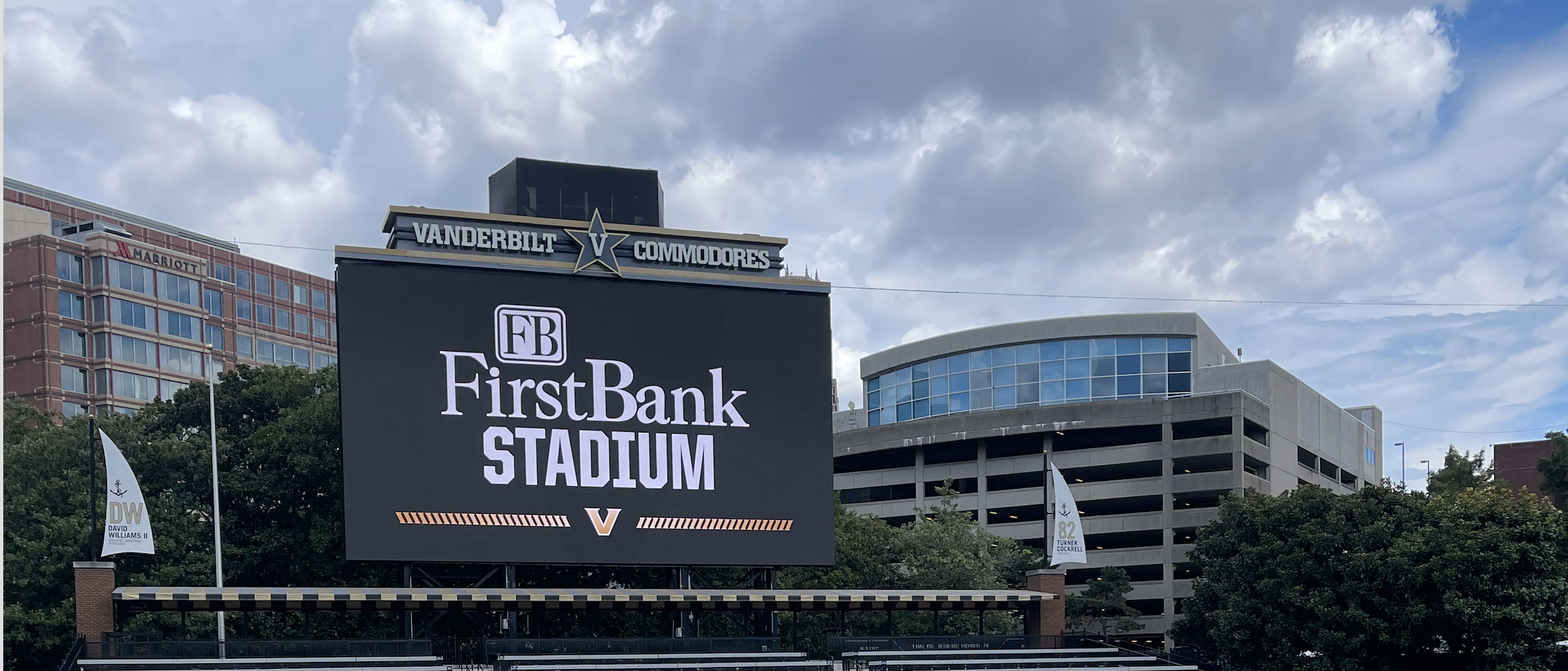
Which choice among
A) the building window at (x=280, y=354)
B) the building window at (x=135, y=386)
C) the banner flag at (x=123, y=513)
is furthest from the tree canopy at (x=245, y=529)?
the building window at (x=280, y=354)

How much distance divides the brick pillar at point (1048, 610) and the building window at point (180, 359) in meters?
69.6

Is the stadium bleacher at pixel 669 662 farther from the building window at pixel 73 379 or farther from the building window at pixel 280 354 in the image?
the building window at pixel 280 354

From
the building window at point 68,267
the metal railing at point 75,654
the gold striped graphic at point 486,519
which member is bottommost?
the metal railing at point 75,654

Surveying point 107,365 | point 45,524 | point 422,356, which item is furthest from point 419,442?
point 107,365

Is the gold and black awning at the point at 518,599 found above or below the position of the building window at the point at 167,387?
below

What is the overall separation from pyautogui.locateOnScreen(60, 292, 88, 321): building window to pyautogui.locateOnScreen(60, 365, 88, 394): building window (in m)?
3.03

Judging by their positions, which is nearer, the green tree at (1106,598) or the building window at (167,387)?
the green tree at (1106,598)

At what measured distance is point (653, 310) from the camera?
36781 mm

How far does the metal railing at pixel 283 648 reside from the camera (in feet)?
104

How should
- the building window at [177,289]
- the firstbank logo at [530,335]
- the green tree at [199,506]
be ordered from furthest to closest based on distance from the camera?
the building window at [177,289]
the green tree at [199,506]
the firstbank logo at [530,335]

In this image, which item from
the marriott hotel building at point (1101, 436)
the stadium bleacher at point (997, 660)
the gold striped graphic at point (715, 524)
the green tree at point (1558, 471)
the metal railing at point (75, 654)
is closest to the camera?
the metal railing at point (75, 654)

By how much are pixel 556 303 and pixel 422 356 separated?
365 cm

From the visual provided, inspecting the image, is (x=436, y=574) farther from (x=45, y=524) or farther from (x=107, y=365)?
(x=107, y=365)

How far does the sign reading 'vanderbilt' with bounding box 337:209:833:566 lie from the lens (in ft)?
110
